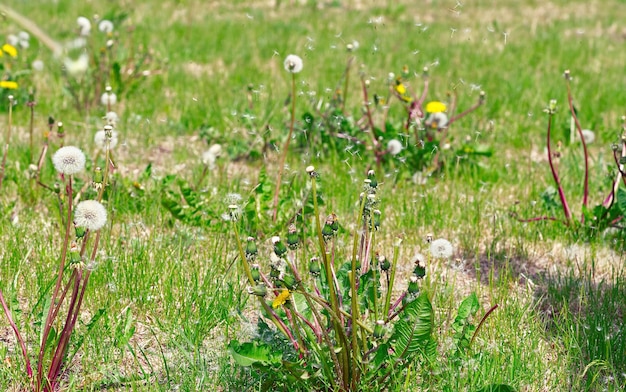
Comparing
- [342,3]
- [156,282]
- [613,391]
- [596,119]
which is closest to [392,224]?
[156,282]

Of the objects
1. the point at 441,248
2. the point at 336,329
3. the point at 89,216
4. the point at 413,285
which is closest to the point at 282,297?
the point at 336,329

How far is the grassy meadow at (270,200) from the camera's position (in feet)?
8.33

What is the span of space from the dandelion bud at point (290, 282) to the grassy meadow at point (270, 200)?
391mm

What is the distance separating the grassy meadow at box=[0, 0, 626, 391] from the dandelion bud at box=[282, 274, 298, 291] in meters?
0.39

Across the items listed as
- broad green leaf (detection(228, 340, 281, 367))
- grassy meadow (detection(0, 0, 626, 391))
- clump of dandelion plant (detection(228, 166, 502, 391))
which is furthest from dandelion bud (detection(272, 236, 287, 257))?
grassy meadow (detection(0, 0, 626, 391))

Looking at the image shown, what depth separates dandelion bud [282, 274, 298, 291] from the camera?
2014 mm

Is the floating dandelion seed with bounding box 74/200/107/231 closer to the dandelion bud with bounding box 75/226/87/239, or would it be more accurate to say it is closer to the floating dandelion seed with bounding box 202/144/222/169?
the dandelion bud with bounding box 75/226/87/239

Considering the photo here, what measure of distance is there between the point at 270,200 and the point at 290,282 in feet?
5.65

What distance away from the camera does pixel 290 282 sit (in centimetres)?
203

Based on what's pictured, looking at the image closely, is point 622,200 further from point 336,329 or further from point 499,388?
point 336,329

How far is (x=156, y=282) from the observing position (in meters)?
2.95

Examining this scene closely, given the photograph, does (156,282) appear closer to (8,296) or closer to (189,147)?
(8,296)

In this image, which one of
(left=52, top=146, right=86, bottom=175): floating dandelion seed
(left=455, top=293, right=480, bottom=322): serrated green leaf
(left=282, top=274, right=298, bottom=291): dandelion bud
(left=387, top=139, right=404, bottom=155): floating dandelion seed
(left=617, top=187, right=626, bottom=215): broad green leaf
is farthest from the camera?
(left=387, top=139, right=404, bottom=155): floating dandelion seed

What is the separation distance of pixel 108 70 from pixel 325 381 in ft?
12.4
